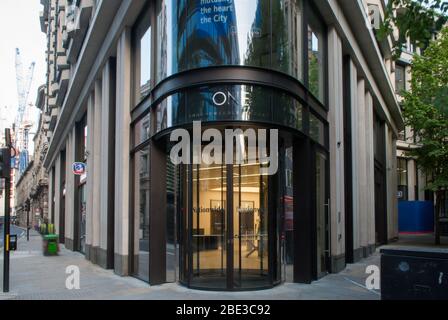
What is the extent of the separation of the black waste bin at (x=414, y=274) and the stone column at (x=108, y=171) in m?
12.0

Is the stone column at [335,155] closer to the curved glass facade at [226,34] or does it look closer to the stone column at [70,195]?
the curved glass facade at [226,34]

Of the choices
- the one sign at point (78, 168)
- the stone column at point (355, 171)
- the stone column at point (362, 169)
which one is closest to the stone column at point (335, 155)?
the stone column at point (355, 171)

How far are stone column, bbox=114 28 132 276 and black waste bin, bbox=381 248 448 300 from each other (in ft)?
31.3

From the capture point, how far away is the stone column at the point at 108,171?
18359 mm

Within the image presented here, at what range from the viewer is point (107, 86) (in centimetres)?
1928

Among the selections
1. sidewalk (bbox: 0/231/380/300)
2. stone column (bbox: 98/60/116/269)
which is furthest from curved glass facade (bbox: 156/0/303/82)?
stone column (bbox: 98/60/116/269)

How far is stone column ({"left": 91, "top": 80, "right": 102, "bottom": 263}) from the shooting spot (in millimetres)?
21359

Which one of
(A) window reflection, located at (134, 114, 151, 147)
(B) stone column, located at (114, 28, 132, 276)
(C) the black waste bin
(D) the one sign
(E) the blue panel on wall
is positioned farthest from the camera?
(E) the blue panel on wall

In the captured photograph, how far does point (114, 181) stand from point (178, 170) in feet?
17.8

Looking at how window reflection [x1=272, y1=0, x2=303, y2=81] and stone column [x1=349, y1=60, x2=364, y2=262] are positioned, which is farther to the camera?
stone column [x1=349, y1=60, x2=364, y2=262]

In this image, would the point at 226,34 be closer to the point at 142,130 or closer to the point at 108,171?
the point at 142,130

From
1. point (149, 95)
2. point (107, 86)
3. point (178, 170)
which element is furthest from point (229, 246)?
point (107, 86)

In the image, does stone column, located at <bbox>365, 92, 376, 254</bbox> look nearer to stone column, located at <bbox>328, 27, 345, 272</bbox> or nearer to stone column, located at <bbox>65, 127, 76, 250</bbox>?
stone column, located at <bbox>328, 27, 345, 272</bbox>
